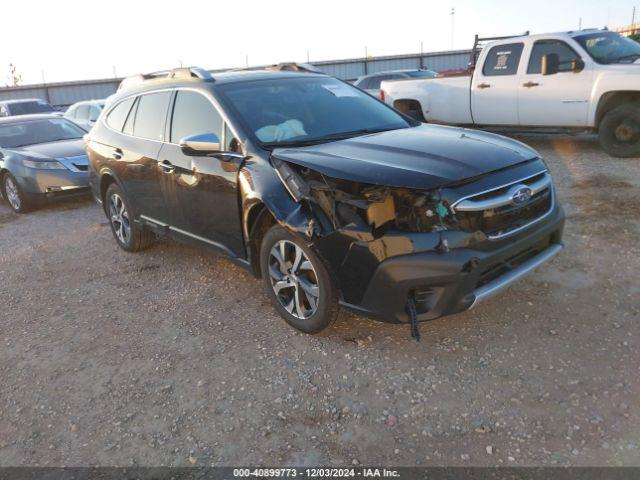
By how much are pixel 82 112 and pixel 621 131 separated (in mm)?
13138

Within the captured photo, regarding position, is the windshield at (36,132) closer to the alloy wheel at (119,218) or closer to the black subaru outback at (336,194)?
the alloy wheel at (119,218)

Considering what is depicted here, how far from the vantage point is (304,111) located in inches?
169

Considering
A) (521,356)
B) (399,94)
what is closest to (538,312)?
(521,356)

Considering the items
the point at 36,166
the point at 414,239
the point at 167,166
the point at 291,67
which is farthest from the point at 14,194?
the point at 414,239

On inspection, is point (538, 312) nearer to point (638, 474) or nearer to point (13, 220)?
point (638, 474)

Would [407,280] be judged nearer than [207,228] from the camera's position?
Yes

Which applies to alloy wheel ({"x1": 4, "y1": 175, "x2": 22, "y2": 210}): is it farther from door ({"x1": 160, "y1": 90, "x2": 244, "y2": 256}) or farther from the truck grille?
the truck grille

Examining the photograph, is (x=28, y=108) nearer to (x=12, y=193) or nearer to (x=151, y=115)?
(x=12, y=193)

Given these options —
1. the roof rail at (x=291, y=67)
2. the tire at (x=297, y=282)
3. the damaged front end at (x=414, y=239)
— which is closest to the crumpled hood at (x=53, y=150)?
the roof rail at (x=291, y=67)

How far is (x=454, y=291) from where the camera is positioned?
3.00m

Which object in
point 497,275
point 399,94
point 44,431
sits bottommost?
point 44,431

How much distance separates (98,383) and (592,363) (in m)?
3.07

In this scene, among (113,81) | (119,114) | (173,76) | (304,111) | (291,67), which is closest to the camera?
(304,111)

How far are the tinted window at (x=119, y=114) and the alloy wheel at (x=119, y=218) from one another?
0.74 meters
